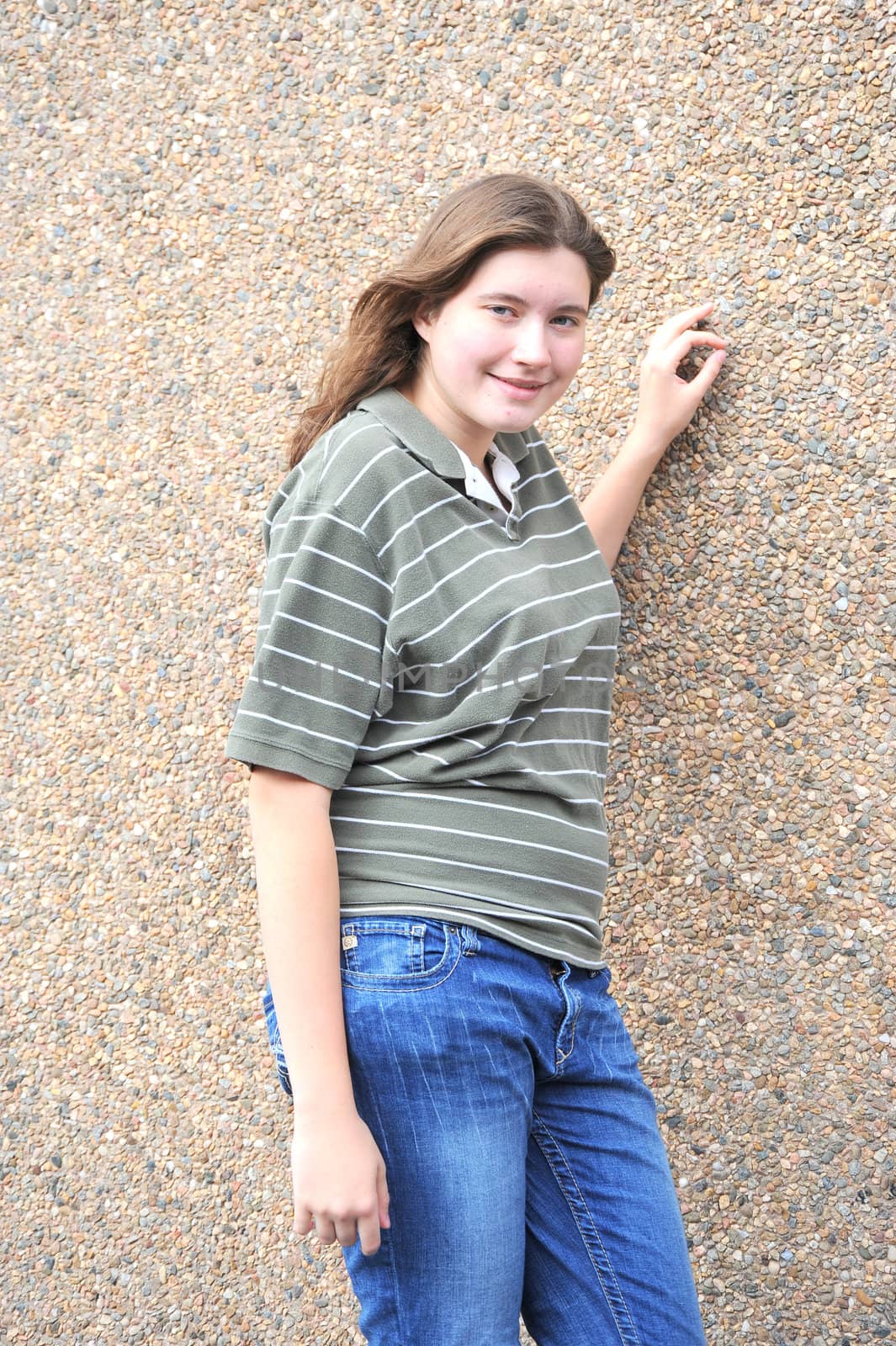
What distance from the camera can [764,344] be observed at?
1.54 metres

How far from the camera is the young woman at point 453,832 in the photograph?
3.53 feet

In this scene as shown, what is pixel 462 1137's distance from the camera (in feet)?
3.57

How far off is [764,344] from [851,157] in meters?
0.24

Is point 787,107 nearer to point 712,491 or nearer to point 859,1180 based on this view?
point 712,491

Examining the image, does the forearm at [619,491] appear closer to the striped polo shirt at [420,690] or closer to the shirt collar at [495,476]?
the shirt collar at [495,476]

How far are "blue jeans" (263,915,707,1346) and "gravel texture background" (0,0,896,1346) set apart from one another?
46cm

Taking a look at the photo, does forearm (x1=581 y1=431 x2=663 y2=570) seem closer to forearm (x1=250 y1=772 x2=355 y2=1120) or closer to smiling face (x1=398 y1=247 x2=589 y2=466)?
smiling face (x1=398 y1=247 x2=589 y2=466)

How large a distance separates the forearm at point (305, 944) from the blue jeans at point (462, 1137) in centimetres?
4

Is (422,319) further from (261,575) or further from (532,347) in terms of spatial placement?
(261,575)

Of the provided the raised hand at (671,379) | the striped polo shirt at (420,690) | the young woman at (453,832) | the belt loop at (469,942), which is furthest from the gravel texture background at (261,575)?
the belt loop at (469,942)

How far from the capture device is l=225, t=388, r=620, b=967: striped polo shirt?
109cm

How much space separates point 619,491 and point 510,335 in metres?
0.40

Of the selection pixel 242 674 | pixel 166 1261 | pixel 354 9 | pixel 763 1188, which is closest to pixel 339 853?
pixel 242 674

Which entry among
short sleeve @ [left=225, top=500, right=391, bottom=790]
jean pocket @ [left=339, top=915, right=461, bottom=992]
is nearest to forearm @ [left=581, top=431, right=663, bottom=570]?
short sleeve @ [left=225, top=500, right=391, bottom=790]
